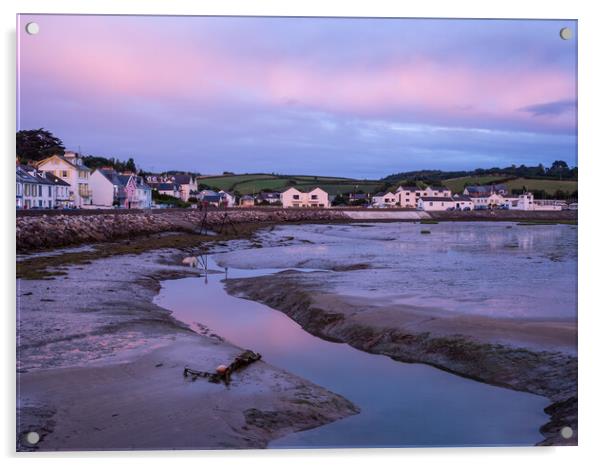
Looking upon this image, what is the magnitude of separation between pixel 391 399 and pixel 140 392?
2631 mm

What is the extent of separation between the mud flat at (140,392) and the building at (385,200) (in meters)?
66.3

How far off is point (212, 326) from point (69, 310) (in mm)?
2244

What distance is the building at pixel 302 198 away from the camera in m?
68.6

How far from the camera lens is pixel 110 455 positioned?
4.72 m

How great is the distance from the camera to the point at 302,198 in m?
69.2

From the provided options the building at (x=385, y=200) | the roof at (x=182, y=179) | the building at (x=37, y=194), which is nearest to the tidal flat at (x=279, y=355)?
the building at (x=37, y=194)

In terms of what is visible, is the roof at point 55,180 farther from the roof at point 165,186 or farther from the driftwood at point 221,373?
the roof at point 165,186

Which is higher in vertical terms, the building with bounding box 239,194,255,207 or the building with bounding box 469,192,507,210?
the building with bounding box 239,194,255,207

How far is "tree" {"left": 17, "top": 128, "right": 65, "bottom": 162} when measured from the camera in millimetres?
5812

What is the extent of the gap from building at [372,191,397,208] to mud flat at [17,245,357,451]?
6632 centimetres

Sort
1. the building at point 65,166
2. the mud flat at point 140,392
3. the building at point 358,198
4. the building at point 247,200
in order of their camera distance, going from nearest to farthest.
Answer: the mud flat at point 140,392 → the building at point 65,166 → the building at point 247,200 → the building at point 358,198

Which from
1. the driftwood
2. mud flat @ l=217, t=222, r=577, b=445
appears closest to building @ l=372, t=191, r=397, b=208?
mud flat @ l=217, t=222, r=577, b=445

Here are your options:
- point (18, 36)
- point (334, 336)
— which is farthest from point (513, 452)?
point (18, 36)

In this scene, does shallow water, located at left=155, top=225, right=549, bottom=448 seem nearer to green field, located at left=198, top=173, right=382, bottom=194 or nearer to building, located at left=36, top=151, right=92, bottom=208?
building, located at left=36, top=151, right=92, bottom=208
